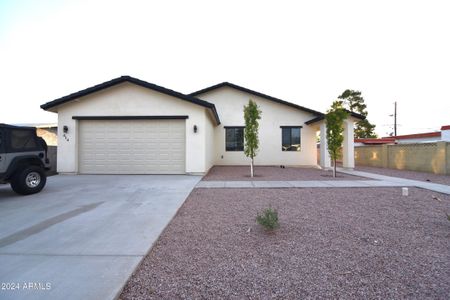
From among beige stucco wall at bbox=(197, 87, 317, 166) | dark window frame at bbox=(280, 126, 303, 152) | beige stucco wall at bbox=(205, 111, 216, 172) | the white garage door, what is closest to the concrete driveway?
the white garage door

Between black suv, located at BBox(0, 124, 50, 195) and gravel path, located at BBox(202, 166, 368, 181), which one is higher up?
black suv, located at BBox(0, 124, 50, 195)

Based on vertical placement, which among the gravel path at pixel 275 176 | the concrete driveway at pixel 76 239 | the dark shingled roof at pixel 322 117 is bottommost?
the concrete driveway at pixel 76 239

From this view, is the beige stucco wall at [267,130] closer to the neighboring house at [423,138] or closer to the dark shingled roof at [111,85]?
the dark shingled roof at [111,85]

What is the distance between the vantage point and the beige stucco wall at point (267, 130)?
1575cm

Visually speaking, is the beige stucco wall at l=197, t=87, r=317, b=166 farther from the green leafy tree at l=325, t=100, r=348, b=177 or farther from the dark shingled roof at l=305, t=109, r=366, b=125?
the green leafy tree at l=325, t=100, r=348, b=177

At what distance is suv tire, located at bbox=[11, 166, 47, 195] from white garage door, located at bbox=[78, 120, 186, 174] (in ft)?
13.0

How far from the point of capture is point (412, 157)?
43.5 ft

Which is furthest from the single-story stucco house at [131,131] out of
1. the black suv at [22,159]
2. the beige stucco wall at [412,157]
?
the beige stucco wall at [412,157]

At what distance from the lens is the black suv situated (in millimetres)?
5855

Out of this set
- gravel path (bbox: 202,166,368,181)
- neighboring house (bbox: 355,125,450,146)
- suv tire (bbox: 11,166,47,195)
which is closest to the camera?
suv tire (bbox: 11,166,47,195)

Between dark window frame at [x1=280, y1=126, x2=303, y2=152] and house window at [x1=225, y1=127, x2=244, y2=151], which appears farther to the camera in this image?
house window at [x1=225, y1=127, x2=244, y2=151]

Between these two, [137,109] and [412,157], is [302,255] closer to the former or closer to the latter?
[137,109]

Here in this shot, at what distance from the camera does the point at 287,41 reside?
44.7 ft

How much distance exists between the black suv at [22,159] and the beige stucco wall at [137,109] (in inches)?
165
